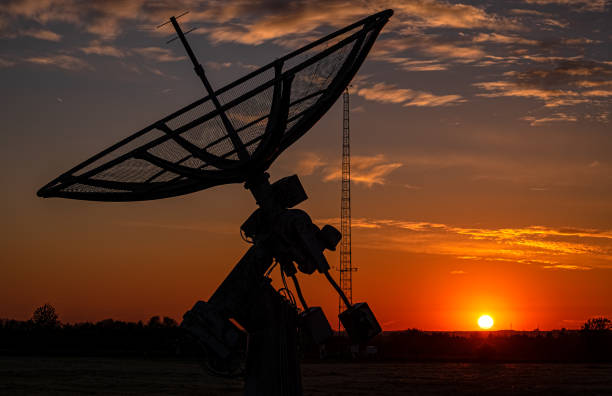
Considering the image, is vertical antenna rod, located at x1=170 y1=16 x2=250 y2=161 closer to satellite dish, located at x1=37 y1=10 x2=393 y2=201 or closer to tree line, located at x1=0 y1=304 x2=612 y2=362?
satellite dish, located at x1=37 y1=10 x2=393 y2=201

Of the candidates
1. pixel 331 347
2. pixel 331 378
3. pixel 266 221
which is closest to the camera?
pixel 266 221

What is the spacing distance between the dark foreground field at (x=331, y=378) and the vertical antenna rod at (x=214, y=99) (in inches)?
1088

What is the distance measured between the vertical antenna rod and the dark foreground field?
27631 mm

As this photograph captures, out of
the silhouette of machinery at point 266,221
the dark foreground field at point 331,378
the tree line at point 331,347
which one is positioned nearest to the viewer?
the silhouette of machinery at point 266,221

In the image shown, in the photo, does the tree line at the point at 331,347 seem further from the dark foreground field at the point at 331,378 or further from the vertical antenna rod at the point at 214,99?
the vertical antenna rod at the point at 214,99

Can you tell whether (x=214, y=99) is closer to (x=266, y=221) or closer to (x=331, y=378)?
(x=266, y=221)

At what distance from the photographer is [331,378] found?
2218 inches

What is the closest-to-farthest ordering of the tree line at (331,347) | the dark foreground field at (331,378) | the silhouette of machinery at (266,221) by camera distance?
the silhouette of machinery at (266,221)
the dark foreground field at (331,378)
the tree line at (331,347)

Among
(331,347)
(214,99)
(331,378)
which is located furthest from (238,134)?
(331,347)

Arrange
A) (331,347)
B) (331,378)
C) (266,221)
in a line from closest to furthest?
(266,221) → (331,378) → (331,347)

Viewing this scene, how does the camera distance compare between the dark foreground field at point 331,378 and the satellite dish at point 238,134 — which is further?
the dark foreground field at point 331,378

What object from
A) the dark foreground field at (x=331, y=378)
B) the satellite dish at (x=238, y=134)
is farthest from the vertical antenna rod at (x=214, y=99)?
Result: the dark foreground field at (x=331, y=378)

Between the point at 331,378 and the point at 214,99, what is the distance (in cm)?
3962

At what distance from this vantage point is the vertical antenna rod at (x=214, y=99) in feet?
64.8
